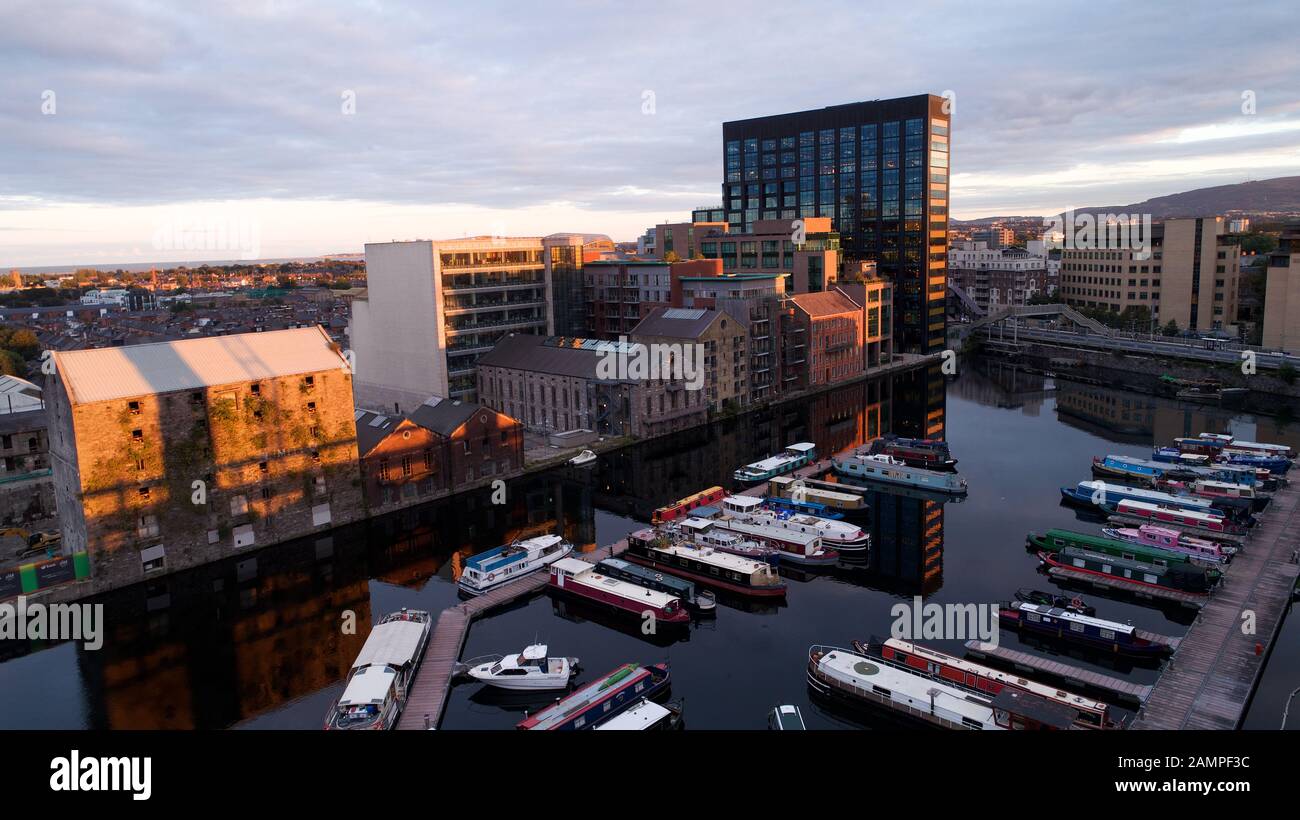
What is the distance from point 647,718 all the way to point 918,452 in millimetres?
39786

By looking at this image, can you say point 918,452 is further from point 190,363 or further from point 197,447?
point 190,363

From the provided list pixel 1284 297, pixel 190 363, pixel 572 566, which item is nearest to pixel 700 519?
pixel 572 566

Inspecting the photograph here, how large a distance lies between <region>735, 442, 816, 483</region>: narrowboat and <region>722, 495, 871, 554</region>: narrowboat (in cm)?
661

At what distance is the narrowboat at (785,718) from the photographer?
28.6m

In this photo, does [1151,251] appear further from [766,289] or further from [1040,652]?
Result: [1040,652]

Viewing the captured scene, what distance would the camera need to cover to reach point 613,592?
1559 inches

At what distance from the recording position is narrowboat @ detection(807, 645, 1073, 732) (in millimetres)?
28938

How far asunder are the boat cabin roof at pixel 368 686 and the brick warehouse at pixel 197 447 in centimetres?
1774

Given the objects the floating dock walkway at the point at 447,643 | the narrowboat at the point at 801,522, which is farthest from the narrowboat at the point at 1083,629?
the floating dock walkway at the point at 447,643

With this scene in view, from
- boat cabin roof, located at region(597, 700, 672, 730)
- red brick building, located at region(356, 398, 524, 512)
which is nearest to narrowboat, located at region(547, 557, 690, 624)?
boat cabin roof, located at region(597, 700, 672, 730)

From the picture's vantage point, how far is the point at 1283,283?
308 feet

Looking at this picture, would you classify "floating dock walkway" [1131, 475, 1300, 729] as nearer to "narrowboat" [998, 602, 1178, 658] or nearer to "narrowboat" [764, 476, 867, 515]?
"narrowboat" [998, 602, 1178, 658]

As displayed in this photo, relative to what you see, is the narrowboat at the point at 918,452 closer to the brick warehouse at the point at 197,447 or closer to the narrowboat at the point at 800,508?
the narrowboat at the point at 800,508

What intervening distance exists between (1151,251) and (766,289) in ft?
219
